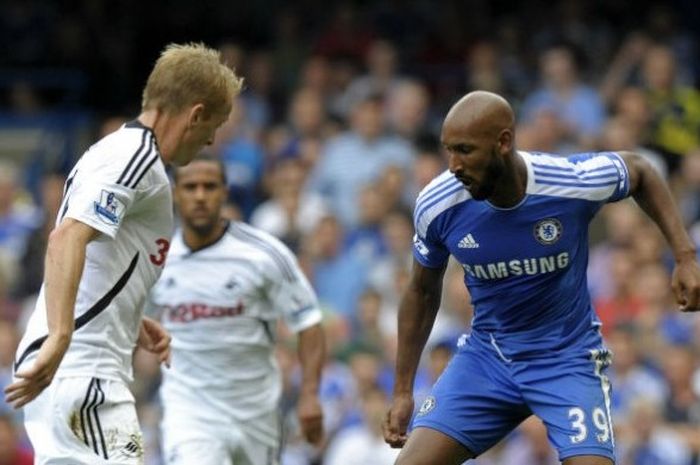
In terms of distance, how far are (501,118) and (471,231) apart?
0.55 metres

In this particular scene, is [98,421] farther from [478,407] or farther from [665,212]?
[665,212]

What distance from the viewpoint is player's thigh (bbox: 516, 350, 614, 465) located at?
273 inches

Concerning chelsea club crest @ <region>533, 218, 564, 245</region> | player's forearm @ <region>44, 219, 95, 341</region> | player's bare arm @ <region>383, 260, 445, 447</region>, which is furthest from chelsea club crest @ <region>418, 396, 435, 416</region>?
player's forearm @ <region>44, 219, 95, 341</region>

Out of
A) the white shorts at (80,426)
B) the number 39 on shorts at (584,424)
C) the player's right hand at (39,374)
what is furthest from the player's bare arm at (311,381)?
the player's right hand at (39,374)

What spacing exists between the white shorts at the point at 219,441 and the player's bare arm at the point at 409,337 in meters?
1.56

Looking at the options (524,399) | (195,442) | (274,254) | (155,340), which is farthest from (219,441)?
(524,399)

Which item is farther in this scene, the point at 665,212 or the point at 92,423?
the point at 665,212

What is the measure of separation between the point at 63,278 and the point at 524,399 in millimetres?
2219

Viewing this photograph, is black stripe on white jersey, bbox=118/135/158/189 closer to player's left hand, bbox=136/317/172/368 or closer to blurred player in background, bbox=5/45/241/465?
blurred player in background, bbox=5/45/241/465

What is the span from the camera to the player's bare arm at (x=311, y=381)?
27.9 feet

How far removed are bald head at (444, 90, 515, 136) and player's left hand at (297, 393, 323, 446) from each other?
2.21 m

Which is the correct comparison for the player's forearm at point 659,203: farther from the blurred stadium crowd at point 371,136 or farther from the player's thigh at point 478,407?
the blurred stadium crowd at point 371,136

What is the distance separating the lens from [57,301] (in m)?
5.97

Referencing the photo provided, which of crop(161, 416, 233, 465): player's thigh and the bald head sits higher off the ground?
the bald head
